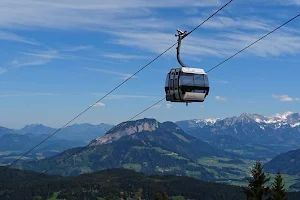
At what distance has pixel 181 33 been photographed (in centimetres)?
2520

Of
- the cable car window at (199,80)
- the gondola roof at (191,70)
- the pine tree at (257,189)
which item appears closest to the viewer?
the gondola roof at (191,70)

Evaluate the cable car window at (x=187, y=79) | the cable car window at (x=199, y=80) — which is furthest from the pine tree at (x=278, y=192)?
the cable car window at (x=187, y=79)

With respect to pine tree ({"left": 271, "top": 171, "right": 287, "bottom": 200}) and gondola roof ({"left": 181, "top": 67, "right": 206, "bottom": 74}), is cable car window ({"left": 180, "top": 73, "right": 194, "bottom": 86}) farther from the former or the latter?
pine tree ({"left": 271, "top": 171, "right": 287, "bottom": 200})

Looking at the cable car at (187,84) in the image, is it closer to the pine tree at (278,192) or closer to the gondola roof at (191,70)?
the gondola roof at (191,70)

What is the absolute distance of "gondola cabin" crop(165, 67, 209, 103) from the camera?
32.1 metres

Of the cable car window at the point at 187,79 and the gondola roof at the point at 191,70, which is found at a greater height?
the gondola roof at the point at 191,70

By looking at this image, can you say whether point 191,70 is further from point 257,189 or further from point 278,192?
point 278,192

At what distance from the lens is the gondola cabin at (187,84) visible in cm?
3212

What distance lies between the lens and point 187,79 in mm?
32250

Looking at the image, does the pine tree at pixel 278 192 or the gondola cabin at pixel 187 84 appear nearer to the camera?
the gondola cabin at pixel 187 84

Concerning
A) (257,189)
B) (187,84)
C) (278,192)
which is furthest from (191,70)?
(278,192)

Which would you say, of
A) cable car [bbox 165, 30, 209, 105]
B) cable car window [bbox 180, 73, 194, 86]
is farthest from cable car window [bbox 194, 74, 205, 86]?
cable car window [bbox 180, 73, 194, 86]

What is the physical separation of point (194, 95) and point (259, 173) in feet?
135

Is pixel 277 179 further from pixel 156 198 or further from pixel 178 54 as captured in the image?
pixel 178 54
